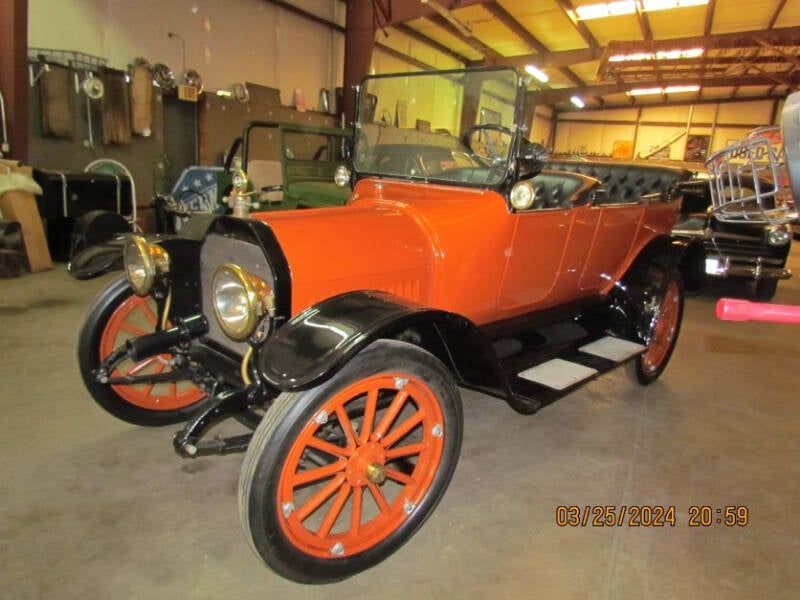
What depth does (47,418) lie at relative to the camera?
243 centimetres

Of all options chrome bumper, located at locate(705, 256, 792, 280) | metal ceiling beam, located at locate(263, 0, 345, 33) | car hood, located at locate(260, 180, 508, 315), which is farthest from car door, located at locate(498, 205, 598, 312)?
metal ceiling beam, located at locate(263, 0, 345, 33)

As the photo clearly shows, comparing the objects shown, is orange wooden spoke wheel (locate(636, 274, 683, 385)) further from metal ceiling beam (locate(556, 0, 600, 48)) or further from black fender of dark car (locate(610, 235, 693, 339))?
metal ceiling beam (locate(556, 0, 600, 48))

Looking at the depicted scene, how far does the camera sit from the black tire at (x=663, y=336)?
3.19 meters


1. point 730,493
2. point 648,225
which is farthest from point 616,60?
point 730,493

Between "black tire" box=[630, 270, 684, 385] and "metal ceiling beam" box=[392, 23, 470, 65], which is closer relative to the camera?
"black tire" box=[630, 270, 684, 385]

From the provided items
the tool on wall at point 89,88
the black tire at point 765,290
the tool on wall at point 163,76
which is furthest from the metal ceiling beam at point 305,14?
the black tire at point 765,290

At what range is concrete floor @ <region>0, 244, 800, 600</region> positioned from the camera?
1.61 meters

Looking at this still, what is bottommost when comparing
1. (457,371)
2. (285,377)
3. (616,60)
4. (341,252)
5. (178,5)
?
(457,371)

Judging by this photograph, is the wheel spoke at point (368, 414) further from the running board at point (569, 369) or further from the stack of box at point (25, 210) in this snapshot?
the stack of box at point (25, 210)

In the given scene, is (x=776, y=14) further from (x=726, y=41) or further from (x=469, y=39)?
(x=469, y=39)

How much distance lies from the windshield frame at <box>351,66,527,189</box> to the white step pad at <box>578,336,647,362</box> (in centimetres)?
106

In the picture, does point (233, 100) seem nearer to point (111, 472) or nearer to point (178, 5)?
point (178, 5)

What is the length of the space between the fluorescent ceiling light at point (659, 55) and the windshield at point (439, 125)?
10.2m

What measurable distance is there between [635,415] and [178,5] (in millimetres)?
7551
